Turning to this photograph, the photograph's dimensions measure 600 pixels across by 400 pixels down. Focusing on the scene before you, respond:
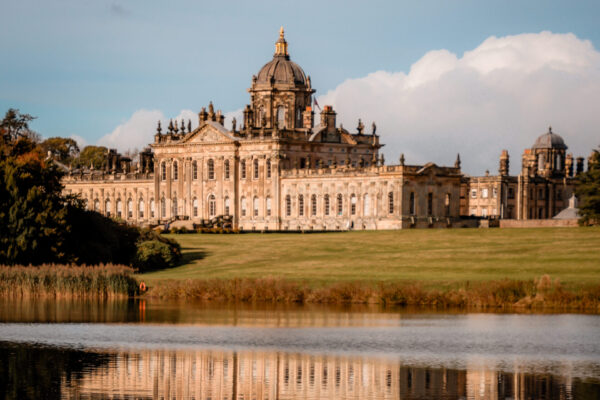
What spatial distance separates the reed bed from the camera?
174ft

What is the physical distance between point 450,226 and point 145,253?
35.6 m

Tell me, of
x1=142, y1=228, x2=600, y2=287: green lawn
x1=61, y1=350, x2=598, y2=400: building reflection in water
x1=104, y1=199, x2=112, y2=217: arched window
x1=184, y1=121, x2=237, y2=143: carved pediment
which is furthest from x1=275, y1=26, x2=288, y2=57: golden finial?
x1=61, y1=350, x2=598, y2=400: building reflection in water

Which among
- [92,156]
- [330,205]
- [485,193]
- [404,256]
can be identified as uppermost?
[92,156]

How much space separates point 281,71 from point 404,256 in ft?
184

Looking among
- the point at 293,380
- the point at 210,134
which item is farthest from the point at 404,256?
the point at 210,134

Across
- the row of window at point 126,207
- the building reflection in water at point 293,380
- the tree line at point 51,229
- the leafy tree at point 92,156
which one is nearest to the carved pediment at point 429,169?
the tree line at point 51,229

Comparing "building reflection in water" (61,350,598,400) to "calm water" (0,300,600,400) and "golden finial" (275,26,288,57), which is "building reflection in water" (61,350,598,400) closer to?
"calm water" (0,300,600,400)

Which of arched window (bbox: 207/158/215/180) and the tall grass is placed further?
→ arched window (bbox: 207/158/215/180)

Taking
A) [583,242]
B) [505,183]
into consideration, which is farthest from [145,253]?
[505,183]

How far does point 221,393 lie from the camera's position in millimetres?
33906

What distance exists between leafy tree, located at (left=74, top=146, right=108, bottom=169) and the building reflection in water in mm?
131032

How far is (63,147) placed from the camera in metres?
177

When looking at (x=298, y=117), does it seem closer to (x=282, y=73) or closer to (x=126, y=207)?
(x=282, y=73)

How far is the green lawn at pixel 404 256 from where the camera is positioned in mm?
62219
